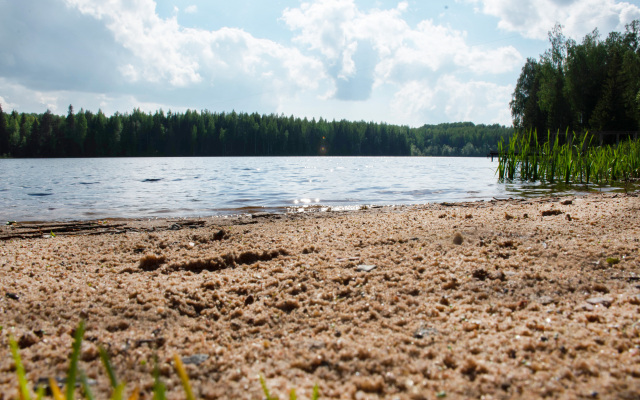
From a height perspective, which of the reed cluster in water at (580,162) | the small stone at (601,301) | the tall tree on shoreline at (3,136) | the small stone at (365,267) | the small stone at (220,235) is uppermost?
the tall tree on shoreline at (3,136)

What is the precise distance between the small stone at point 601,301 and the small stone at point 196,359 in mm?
2186

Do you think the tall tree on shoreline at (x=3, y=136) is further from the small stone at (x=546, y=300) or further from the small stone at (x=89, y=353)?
the small stone at (x=546, y=300)

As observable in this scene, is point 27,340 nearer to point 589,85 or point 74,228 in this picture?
point 74,228

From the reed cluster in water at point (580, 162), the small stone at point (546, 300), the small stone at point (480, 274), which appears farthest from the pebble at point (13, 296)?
the reed cluster in water at point (580, 162)

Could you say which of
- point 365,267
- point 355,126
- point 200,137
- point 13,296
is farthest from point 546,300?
point 355,126

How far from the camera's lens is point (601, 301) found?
239 cm

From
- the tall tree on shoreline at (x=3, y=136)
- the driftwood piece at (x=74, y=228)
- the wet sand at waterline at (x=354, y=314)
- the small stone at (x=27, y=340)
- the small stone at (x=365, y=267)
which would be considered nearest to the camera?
the wet sand at waterline at (x=354, y=314)

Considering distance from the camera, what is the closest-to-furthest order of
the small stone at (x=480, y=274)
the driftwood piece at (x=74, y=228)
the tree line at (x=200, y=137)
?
the small stone at (x=480, y=274)
the driftwood piece at (x=74, y=228)
the tree line at (x=200, y=137)

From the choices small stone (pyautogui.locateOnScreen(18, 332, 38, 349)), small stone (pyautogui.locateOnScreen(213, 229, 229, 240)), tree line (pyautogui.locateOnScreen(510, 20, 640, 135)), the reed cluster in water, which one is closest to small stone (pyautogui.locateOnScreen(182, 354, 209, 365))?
small stone (pyautogui.locateOnScreen(18, 332, 38, 349))

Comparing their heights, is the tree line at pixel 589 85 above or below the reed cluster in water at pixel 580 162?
above

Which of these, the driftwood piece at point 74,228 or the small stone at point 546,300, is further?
the driftwood piece at point 74,228

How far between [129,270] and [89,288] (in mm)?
596

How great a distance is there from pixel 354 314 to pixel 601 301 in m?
1.45

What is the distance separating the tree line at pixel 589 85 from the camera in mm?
35375
